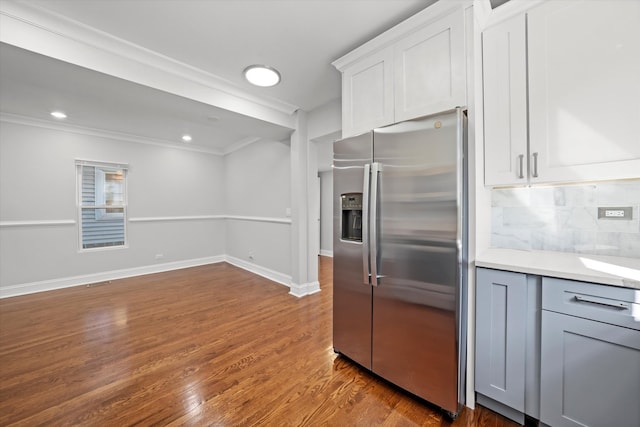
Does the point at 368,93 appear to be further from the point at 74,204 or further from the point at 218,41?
the point at 74,204

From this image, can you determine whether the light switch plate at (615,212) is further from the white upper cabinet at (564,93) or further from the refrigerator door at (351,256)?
the refrigerator door at (351,256)

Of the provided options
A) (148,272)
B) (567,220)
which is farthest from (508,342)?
(148,272)

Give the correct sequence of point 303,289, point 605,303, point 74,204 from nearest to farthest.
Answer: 1. point 605,303
2. point 303,289
3. point 74,204

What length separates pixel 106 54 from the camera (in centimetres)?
204

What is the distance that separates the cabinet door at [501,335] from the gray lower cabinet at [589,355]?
0.09 metres

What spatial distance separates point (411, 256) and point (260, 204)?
359cm

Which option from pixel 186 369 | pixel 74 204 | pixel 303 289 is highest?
pixel 74 204

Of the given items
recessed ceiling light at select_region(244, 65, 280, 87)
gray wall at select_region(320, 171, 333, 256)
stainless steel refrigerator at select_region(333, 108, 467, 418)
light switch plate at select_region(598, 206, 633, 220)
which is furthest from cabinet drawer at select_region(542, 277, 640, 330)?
gray wall at select_region(320, 171, 333, 256)

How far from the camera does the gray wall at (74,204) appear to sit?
139 inches

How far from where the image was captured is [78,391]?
1.70 meters

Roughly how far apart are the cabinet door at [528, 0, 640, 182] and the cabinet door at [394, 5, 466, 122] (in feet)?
1.38

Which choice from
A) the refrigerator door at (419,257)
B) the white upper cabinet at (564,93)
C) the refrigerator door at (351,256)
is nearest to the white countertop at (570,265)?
the refrigerator door at (419,257)

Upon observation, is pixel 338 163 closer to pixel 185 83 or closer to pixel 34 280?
pixel 185 83

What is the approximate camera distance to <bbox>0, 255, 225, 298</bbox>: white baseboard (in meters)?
3.49
